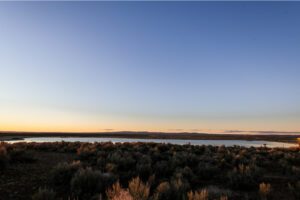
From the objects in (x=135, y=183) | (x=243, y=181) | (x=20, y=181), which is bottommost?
(x=243, y=181)

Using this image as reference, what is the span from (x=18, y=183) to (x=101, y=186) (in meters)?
2.67

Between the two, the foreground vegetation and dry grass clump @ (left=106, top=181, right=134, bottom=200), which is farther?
the foreground vegetation

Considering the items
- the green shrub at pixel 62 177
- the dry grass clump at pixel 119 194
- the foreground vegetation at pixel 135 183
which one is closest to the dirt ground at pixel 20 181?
the foreground vegetation at pixel 135 183

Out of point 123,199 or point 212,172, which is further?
point 212,172

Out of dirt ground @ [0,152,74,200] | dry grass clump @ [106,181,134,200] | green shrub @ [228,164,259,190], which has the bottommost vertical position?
green shrub @ [228,164,259,190]

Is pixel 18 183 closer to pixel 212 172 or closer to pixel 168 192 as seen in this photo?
pixel 168 192

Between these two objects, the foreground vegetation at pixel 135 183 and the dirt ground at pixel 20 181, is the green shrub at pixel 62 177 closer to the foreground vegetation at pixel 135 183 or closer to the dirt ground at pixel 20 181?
the foreground vegetation at pixel 135 183

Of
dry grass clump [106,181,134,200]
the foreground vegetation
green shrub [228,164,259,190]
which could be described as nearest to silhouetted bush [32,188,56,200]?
the foreground vegetation


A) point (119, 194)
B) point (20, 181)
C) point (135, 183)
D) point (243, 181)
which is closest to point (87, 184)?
point (135, 183)

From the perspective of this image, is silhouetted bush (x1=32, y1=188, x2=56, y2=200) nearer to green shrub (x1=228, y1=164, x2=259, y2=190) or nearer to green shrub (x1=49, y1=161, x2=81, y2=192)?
green shrub (x1=49, y1=161, x2=81, y2=192)

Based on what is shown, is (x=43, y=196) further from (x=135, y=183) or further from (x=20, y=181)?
(x=20, y=181)

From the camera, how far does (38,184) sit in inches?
311

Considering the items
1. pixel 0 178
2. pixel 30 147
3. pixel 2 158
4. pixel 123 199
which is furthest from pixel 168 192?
pixel 30 147

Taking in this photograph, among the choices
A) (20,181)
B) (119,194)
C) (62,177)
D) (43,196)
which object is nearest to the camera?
(119,194)
